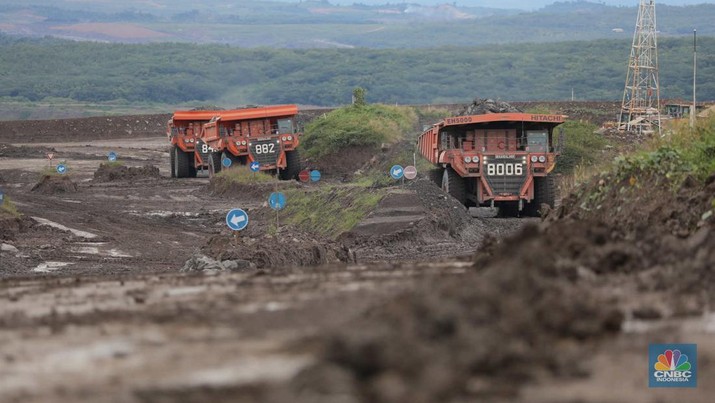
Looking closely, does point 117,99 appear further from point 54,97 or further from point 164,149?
point 164,149

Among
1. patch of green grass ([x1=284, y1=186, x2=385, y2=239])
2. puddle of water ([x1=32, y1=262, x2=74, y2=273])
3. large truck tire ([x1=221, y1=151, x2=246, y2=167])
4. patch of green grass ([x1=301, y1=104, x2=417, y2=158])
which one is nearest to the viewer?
puddle of water ([x1=32, y1=262, x2=74, y2=273])

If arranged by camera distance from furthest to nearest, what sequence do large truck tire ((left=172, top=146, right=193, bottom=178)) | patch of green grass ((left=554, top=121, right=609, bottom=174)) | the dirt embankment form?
large truck tire ((left=172, top=146, right=193, bottom=178)) → patch of green grass ((left=554, top=121, right=609, bottom=174)) → the dirt embankment

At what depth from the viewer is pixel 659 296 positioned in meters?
8.84

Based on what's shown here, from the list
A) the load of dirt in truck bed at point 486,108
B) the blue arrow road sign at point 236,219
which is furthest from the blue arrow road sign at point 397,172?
the blue arrow road sign at point 236,219

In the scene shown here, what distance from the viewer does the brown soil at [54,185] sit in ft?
144

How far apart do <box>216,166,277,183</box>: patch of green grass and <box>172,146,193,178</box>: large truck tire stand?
7.21m

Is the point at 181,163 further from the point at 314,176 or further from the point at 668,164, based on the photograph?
the point at 668,164

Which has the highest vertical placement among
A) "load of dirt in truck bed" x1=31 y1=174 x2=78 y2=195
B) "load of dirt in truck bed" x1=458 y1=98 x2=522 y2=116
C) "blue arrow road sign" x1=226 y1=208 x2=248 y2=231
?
"load of dirt in truck bed" x1=458 y1=98 x2=522 y2=116

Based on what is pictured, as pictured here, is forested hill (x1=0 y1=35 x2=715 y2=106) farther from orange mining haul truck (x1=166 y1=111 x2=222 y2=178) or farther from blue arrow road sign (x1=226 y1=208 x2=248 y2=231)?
blue arrow road sign (x1=226 y1=208 x2=248 y2=231)

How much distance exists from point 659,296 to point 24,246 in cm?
1944

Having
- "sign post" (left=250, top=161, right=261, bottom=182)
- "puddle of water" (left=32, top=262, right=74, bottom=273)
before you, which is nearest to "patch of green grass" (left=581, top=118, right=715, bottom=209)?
"puddle of water" (left=32, top=262, right=74, bottom=273)

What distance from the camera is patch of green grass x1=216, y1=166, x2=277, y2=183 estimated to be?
4203cm

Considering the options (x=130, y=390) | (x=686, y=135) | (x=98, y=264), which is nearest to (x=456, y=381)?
(x=130, y=390)
